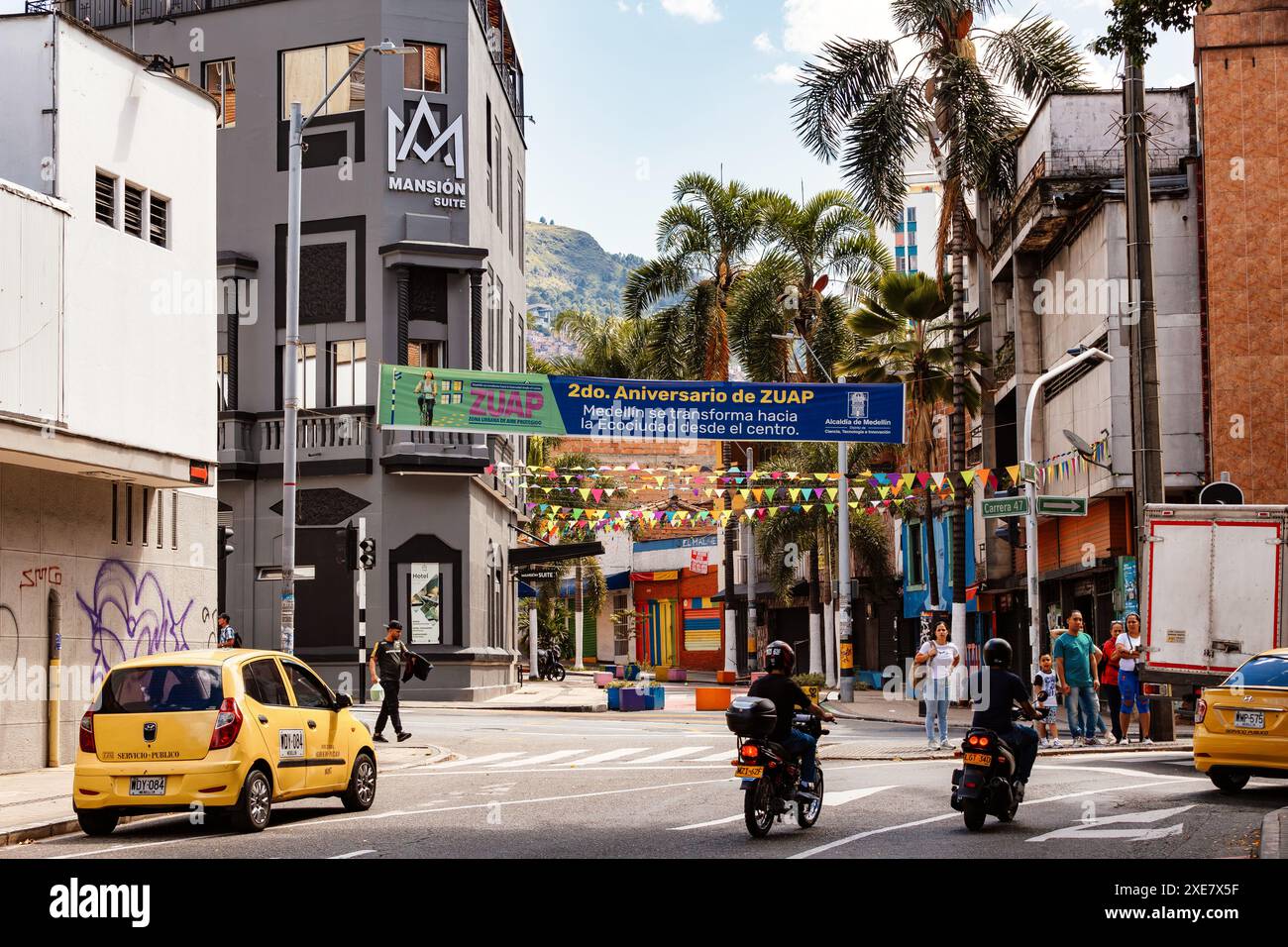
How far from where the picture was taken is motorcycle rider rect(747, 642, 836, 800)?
14.0m

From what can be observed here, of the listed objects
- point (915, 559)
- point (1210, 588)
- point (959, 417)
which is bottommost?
point (1210, 588)

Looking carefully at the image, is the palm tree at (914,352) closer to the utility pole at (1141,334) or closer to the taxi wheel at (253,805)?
the utility pole at (1141,334)

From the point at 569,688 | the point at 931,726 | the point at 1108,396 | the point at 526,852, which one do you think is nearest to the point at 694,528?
the point at 569,688

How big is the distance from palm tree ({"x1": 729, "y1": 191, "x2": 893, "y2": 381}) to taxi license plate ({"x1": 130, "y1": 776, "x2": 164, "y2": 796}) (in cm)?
3733

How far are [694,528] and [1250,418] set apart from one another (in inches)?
2666

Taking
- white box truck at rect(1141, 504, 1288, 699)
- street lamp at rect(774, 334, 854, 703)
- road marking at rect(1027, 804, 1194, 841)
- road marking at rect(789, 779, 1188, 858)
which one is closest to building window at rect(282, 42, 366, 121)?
street lamp at rect(774, 334, 854, 703)

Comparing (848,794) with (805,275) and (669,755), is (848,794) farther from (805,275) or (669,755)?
(805,275)

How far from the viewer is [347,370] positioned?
40.7 metres

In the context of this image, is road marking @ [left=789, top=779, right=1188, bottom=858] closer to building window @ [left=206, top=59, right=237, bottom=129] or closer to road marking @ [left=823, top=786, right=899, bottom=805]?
road marking @ [left=823, top=786, right=899, bottom=805]

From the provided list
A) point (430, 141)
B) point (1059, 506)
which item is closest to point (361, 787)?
point (1059, 506)

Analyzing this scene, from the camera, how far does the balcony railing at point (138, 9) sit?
42.4 m

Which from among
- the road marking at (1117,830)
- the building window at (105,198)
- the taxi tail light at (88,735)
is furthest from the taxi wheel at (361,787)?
the building window at (105,198)

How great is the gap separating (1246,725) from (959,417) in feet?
63.4
